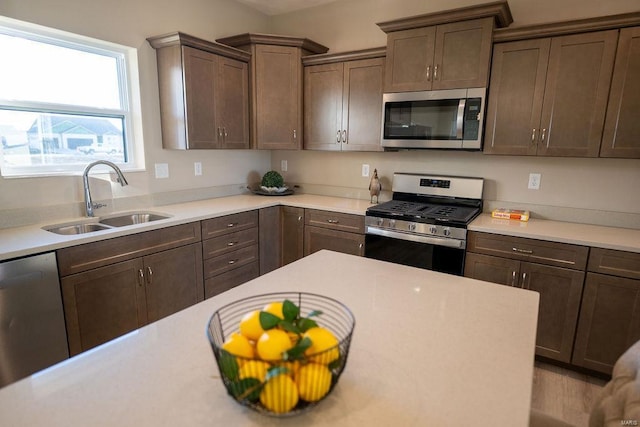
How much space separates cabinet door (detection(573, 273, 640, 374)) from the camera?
6.59 ft

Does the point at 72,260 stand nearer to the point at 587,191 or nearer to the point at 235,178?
the point at 235,178

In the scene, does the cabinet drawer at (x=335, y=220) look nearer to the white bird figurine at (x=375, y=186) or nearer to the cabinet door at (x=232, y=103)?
the white bird figurine at (x=375, y=186)

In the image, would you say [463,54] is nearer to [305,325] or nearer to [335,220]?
[335,220]

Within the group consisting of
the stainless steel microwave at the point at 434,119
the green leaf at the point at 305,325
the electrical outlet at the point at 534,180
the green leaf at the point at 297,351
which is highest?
the stainless steel microwave at the point at 434,119

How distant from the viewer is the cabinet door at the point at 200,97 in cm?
268

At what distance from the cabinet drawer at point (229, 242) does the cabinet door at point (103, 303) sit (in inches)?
20.8

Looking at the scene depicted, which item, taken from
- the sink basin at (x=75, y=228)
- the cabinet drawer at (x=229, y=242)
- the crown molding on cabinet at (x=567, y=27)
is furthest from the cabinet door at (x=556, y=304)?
the sink basin at (x=75, y=228)

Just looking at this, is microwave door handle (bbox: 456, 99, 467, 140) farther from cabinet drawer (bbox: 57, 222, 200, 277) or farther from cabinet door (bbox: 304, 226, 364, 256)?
cabinet drawer (bbox: 57, 222, 200, 277)

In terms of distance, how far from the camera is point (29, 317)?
1.71m

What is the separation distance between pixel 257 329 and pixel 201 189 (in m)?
2.78

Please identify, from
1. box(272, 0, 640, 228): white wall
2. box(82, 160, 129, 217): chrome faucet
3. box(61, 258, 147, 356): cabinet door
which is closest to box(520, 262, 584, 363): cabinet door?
box(272, 0, 640, 228): white wall

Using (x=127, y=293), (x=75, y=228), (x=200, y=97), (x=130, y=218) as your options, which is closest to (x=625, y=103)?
(x=200, y=97)

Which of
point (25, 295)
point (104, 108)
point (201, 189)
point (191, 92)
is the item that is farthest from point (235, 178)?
point (25, 295)

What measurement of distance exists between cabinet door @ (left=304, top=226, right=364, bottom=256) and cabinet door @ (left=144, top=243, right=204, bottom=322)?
0.94 metres
